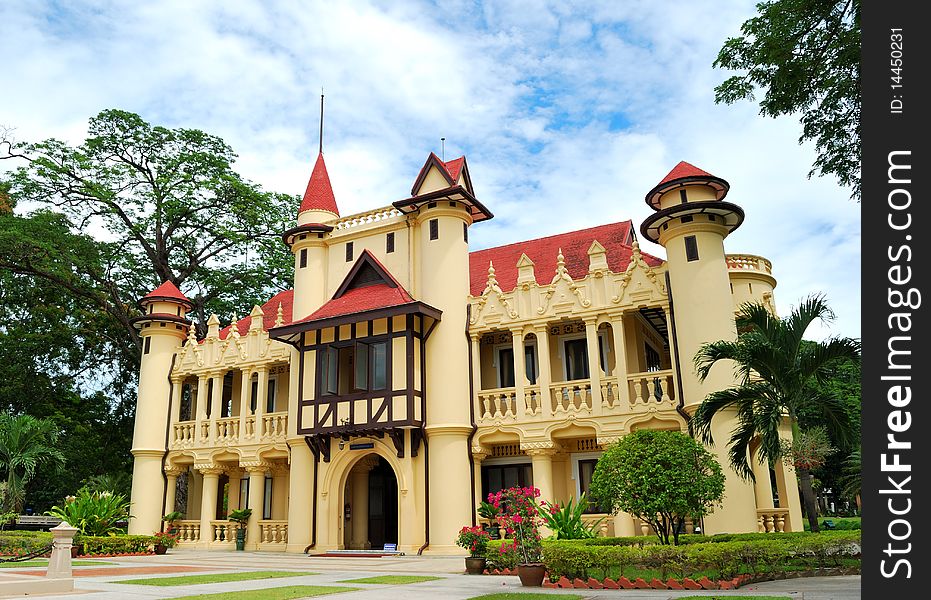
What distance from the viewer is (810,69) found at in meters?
12.3

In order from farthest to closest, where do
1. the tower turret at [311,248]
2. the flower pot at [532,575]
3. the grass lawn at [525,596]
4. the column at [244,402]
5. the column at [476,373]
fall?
the column at [244,402], the tower turret at [311,248], the column at [476,373], the flower pot at [532,575], the grass lawn at [525,596]

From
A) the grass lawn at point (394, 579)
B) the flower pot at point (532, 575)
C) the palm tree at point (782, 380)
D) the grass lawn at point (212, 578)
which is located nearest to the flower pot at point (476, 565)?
the grass lawn at point (394, 579)

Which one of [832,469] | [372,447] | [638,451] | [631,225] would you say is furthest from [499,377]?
[832,469]

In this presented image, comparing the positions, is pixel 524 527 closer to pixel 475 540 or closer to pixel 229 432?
pixel 475 540

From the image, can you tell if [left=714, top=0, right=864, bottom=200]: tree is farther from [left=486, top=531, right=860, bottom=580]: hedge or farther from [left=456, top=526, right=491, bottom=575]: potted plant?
[left=456, top=526, right=491, bottom=575]: potted plant

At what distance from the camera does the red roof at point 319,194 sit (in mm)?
27234

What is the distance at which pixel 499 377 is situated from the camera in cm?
2439

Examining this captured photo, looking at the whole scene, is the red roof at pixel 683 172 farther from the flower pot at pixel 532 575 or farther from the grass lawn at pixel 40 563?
the grass lawn at pixel 40 563

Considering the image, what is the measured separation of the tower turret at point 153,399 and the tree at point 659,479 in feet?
69.7

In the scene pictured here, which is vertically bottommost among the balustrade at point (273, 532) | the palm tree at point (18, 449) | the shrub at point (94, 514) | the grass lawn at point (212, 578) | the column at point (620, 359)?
the grass lawn at point (212, 578)

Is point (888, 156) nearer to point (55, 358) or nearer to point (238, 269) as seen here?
point (238, 269)

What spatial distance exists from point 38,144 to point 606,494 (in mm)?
33633

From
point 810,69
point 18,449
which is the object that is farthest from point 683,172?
point 18,449

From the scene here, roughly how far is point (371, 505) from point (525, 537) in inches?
502
